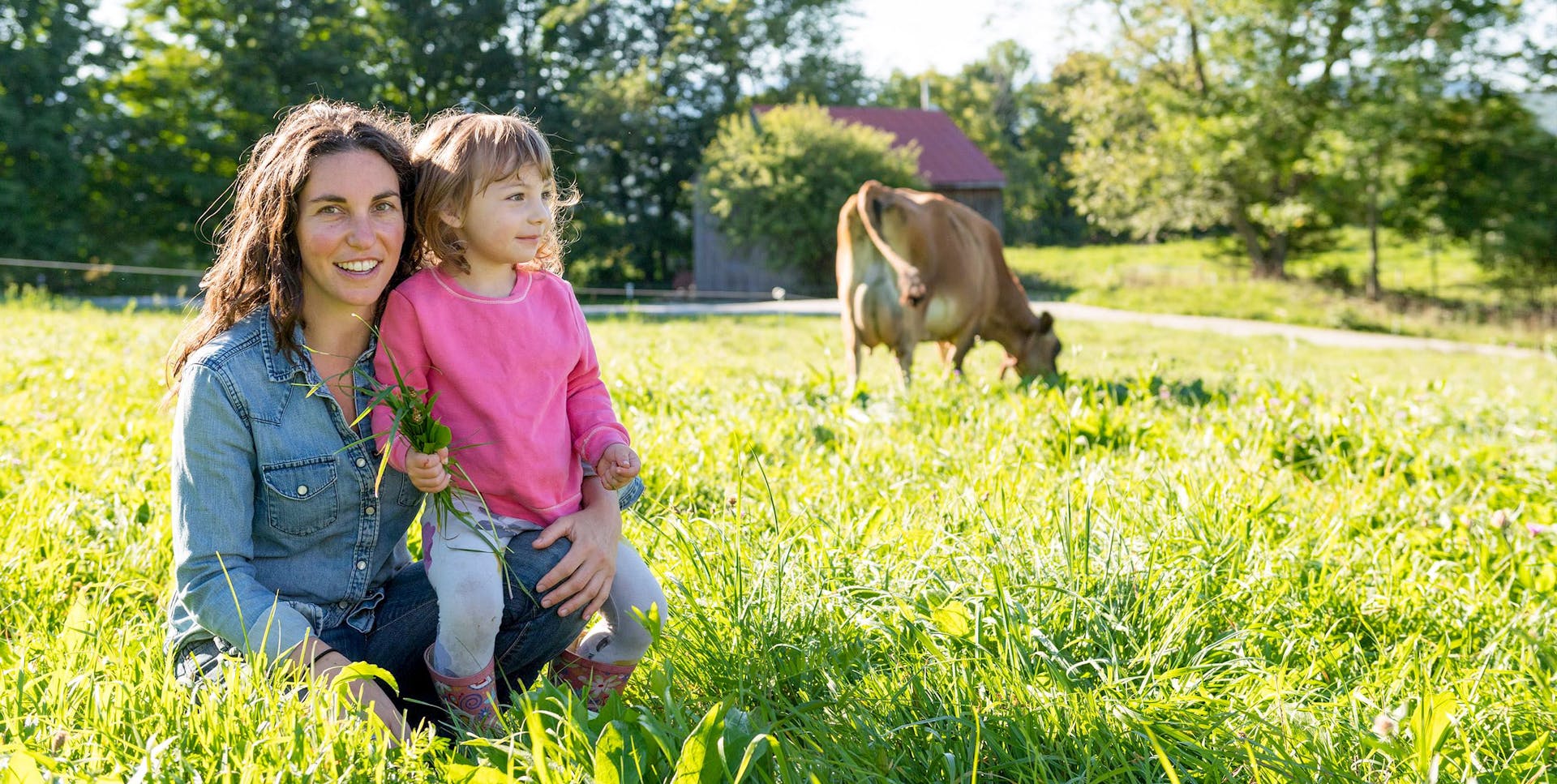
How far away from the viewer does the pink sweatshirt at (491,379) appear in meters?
2.26

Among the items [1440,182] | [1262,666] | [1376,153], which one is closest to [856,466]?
[1262,666]

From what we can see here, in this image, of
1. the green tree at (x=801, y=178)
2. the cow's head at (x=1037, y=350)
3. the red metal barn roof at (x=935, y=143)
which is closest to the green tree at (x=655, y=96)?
the red metal barn roof at (x=935, y=143)

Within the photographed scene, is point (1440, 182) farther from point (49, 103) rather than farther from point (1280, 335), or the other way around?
point (49, 103)

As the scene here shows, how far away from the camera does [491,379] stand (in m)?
2.28

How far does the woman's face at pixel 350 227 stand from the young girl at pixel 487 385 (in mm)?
76

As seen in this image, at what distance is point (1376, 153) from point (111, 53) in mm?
29080

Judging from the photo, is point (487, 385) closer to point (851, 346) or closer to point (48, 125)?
point (851, 346)

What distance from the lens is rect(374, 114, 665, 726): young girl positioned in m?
2.19

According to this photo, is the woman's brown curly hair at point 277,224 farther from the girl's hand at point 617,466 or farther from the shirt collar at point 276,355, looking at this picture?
the girl's hand at point 617,466

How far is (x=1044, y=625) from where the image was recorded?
2.32 m

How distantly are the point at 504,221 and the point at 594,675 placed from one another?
3.24ft

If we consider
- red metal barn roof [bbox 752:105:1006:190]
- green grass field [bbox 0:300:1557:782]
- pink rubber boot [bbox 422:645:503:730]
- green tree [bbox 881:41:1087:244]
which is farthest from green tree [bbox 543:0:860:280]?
pink rubber boot [bbox 422:645:503:730]

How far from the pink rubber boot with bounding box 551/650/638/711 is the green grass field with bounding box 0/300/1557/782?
6 centimetres

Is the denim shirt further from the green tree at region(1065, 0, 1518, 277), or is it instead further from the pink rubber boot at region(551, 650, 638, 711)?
the green tree at region(1065, 0, 1518, 277)
